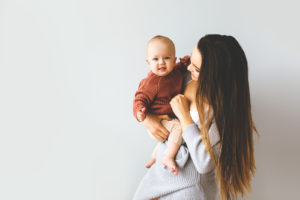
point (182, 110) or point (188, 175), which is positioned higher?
point (182, 110)

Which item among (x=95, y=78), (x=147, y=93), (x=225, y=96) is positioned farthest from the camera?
(x=95, y=78)

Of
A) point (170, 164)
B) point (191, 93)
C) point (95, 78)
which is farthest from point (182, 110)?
point (95, 78)

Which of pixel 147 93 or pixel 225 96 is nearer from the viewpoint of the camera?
pixel 225 96

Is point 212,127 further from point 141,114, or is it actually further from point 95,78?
point 95,78

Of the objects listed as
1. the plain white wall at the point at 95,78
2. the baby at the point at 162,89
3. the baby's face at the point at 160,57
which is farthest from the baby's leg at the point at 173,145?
the plain white wall at the point at 95,78

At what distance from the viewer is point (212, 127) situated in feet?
4.55

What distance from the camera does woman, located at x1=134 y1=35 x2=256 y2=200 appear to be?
1343 millimetres

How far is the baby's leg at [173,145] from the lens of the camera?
4.74 feet

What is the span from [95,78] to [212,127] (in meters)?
0.74

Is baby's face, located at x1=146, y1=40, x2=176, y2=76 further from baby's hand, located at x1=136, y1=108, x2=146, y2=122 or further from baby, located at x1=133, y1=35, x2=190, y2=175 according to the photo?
baby's hand, located at x1=136, y1=108, x2=146, y2=122

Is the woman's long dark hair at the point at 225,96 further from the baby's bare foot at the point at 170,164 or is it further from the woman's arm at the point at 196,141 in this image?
the baby's bare foot at the point at 170,164

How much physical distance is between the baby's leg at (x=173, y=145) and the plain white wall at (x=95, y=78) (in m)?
0.41

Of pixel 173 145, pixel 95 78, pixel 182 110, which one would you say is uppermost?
pixel 95 78

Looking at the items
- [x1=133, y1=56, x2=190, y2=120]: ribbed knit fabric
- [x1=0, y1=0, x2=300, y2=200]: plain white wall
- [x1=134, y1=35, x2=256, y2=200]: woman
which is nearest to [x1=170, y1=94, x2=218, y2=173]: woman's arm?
[x1=134, y1=35, x2=256, y2=200]: woman
